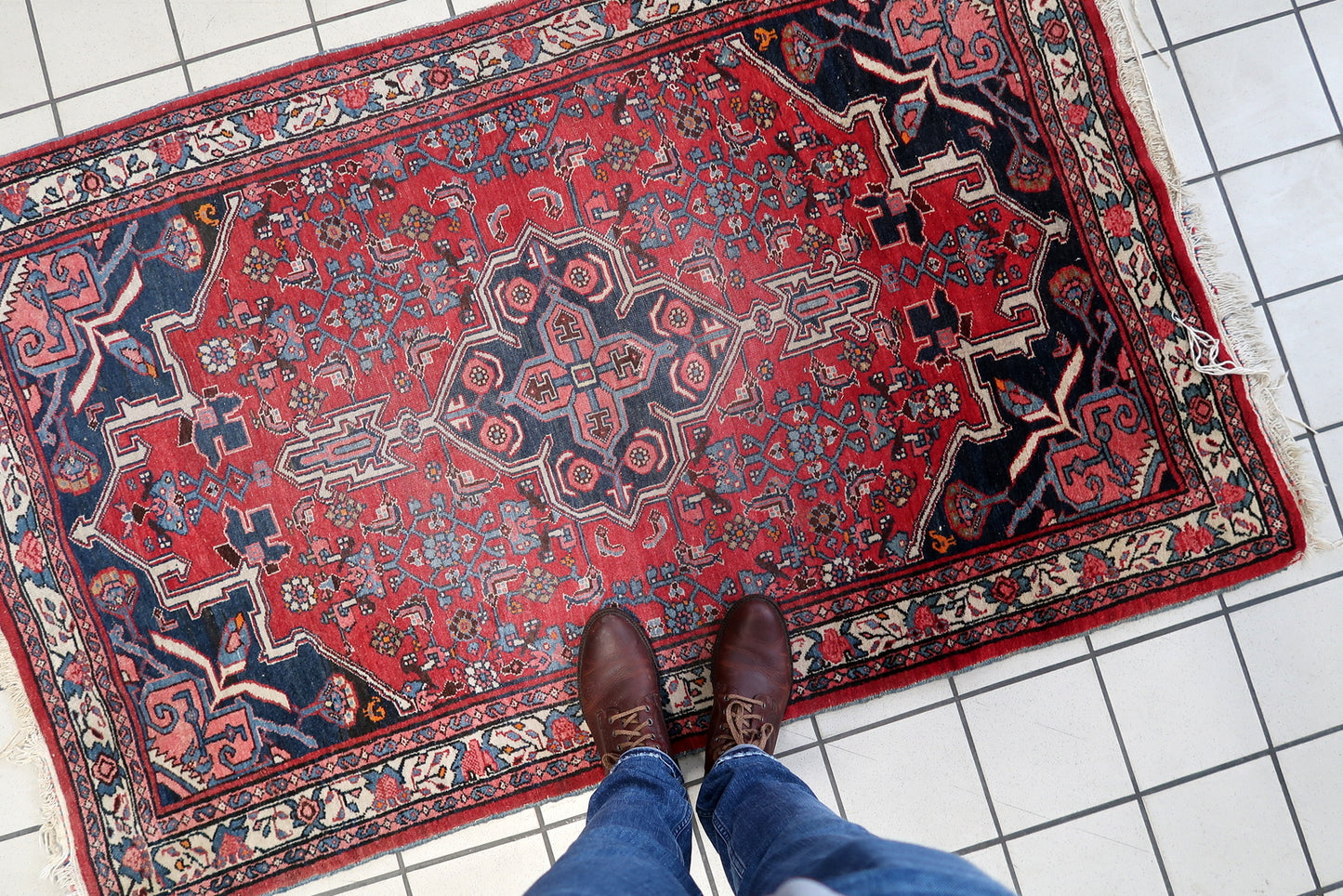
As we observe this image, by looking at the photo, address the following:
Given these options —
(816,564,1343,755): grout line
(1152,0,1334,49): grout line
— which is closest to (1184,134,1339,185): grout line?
(1152,0,1334,49): grout line

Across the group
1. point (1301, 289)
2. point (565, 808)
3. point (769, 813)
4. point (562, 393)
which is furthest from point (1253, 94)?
point (565, 808)

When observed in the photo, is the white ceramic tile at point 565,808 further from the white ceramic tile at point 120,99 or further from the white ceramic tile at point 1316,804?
the white ceramic tile at point 120,99

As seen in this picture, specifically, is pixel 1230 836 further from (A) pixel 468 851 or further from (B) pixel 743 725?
(A) pixel 468 851

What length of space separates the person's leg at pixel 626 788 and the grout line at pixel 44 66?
4.69 ft

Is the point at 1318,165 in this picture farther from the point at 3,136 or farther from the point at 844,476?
the point at 3,136

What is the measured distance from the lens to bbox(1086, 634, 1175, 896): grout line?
60.7 inches

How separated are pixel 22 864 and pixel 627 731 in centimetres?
116

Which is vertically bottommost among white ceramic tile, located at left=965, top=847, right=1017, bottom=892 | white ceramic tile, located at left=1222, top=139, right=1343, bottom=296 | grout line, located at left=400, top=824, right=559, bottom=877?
white ceramic tile, located at left=965, top=847, right=1017, bottom=892

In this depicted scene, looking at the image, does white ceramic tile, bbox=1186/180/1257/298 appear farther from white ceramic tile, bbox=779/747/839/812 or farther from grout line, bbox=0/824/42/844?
grout line, bbox=0/824/42/844

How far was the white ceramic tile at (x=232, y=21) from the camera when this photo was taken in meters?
1.61

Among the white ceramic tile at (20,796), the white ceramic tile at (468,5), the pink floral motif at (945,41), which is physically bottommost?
the white ceramic tile at (20,796)

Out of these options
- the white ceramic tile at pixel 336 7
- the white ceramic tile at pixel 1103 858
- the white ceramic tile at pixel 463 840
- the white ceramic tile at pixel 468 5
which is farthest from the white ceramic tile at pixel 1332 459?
the white ceramic tile at pixel 336 7

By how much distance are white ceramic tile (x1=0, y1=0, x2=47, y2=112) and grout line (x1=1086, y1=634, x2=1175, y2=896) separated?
2.31 metres

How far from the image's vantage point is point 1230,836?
155 cm
